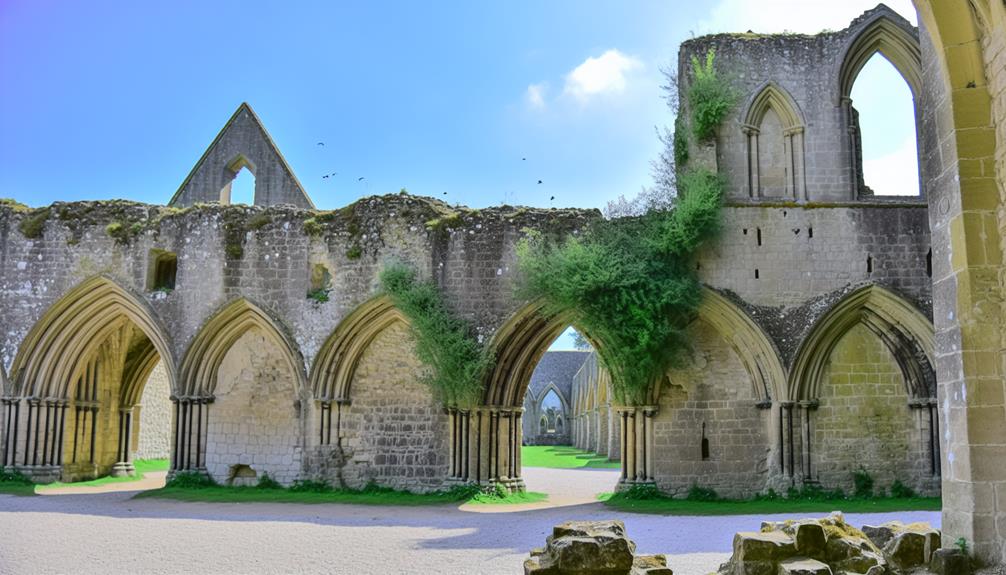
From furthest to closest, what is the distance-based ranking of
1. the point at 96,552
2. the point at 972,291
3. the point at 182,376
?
the point at 182,376
the point at 96,552
the point at 972,291

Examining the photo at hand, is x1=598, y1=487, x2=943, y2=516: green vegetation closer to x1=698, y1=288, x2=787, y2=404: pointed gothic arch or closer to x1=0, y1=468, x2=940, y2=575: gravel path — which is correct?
x1=0, y1=468, x2=940, y2=575: gravel path

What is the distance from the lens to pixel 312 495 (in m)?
13.9

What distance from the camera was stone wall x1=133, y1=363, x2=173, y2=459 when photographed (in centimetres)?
2148

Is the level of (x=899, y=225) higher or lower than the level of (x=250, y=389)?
higher

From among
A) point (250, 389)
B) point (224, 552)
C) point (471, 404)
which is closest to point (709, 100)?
point (471, 404)

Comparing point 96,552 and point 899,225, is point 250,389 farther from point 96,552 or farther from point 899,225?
point 899,225

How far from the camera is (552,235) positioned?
1448 centimetres

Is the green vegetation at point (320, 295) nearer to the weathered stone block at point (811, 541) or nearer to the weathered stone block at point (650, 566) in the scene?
Result: the weathered stone block at point (650, 566)

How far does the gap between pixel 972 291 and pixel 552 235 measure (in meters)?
9.06

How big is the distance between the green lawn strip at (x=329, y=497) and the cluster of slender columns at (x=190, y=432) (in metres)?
0.62

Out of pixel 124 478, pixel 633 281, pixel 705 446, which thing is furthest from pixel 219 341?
pixel 705 446

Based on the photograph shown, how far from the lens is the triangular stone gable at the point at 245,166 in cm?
2164

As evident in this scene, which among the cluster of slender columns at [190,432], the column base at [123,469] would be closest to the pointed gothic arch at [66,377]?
the cluster of slender columns at [190,432]

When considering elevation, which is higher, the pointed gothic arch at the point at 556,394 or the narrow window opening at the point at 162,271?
the narrow window opening at the point at 162,271
